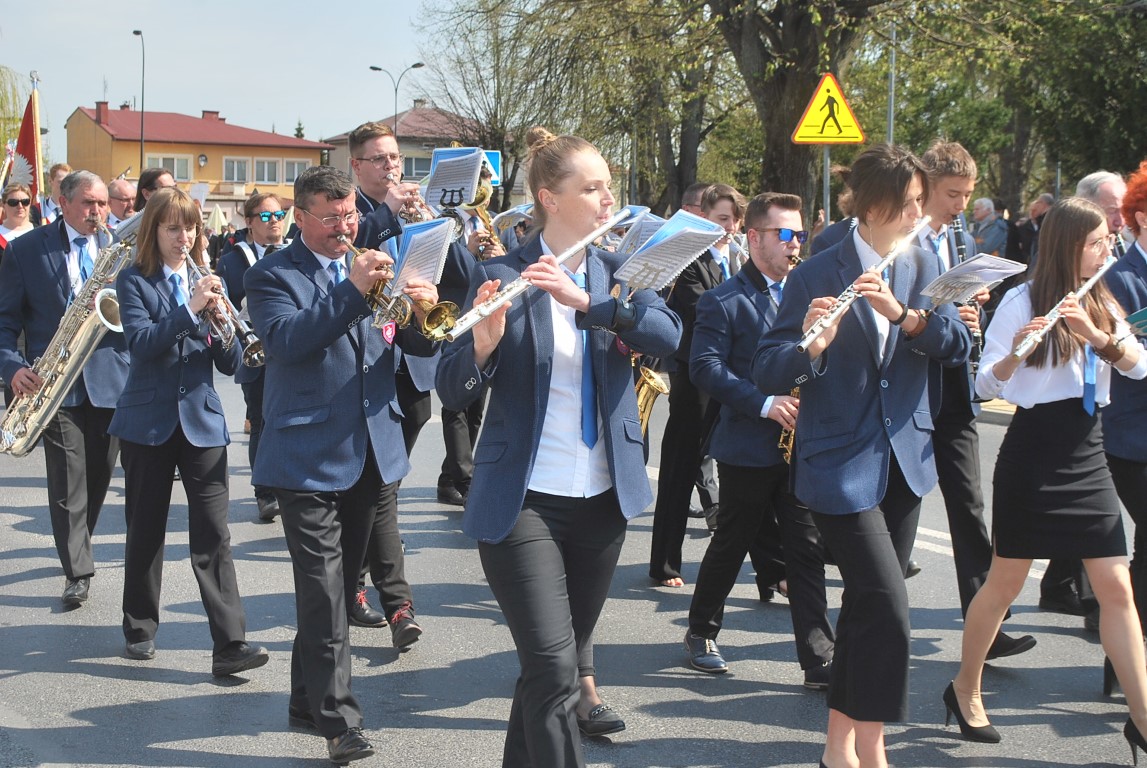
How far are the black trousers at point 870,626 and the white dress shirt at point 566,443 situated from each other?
75cm

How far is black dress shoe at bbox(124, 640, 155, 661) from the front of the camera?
18.2 feet

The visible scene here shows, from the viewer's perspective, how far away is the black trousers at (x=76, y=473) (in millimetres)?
6547

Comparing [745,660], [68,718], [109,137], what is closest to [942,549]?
[745,660]

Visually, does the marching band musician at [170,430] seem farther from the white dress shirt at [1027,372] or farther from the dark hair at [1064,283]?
the dark hair at [1064,283]

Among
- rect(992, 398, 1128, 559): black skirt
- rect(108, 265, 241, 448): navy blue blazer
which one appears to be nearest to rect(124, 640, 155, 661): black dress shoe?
rect(108, 265, 241, 448): navy blue blazer

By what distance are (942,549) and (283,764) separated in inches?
164

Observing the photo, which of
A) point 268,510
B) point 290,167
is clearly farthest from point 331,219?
point 290,167

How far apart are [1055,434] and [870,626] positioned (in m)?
1.17

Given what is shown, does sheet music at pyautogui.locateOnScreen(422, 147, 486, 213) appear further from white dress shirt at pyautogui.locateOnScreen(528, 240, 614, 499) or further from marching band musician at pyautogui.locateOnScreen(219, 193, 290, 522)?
marching band musician at pyautogui.locateOnScreen(219, 193, 290, 522)

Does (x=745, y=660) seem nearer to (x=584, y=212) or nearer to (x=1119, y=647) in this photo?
(x=1119, y=647)

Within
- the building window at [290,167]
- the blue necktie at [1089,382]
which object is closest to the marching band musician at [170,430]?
the blue necktie at [1089,382]

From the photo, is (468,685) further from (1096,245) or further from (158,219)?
(1096,245)

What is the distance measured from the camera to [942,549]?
24.1 ft

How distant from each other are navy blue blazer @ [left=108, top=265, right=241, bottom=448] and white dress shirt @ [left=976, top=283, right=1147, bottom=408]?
284 cm
